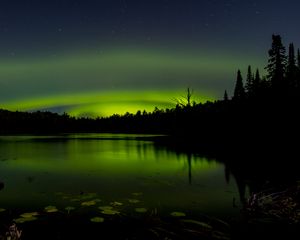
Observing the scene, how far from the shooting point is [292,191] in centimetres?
1645

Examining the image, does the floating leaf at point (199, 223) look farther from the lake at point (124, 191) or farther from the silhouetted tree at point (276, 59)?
the silhouetted tree at point (276, 59)

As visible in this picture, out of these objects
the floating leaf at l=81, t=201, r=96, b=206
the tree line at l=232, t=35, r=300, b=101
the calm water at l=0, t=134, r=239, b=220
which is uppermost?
the tree line at l=232, t=35, r=300, b=101

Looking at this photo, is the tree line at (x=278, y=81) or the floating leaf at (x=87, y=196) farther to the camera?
the tree line at (x=278, y=81)

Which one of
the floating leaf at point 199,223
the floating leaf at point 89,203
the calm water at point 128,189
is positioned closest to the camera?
the floating leaf at point 199,223

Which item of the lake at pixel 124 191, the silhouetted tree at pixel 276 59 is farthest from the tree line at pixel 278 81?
the lake at pixel 124 191

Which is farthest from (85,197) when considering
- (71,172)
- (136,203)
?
(71,172)

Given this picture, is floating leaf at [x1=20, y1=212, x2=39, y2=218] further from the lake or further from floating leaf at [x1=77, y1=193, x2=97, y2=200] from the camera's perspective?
Result: floating leaf at [x1=77, y1=193, x2=97, y2=200]

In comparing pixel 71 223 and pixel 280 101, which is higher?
pixel 280 101

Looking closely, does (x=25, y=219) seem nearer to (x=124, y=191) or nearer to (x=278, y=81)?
(x=124, y=191)

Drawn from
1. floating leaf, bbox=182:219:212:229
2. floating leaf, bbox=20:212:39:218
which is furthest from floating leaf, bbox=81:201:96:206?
floating leaf, bbox=182:219:212:229

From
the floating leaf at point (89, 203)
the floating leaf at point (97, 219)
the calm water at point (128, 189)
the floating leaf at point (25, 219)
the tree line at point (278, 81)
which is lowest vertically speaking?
the calm water at point (128, 189)

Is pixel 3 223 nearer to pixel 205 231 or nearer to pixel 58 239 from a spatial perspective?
pixel 58 239

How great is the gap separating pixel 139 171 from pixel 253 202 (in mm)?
18921

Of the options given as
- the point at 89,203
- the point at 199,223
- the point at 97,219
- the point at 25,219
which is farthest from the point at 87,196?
the point at 199,223
